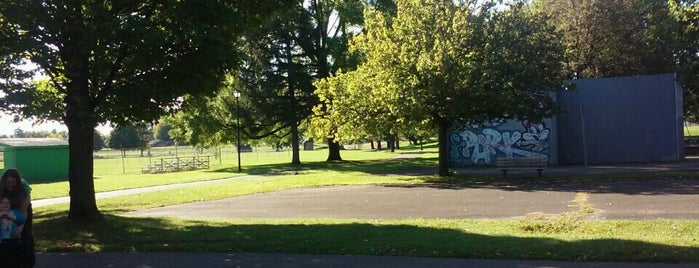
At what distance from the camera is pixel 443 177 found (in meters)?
23.0

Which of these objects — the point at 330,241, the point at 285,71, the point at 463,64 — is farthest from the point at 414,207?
the point at 285,71

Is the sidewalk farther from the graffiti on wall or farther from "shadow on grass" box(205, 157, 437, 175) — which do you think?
the graffiti on wall

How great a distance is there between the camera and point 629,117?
97.4ft

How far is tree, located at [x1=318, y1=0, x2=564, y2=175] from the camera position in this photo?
2064 centimetres

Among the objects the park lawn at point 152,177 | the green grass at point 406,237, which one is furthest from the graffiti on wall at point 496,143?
the green grass at point 406,237

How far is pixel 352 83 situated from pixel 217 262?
16.5 meters

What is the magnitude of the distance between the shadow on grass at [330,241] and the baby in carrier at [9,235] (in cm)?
293

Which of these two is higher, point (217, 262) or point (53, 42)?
point (53, 42)

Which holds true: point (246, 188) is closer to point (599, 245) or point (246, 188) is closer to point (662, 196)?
point (662, 196)

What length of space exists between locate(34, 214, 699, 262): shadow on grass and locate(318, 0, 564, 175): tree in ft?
34.4

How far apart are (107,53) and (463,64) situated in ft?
42.8

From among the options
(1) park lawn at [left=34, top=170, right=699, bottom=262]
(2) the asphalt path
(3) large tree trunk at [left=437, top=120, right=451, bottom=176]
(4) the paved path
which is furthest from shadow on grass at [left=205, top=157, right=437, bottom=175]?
(1) park lawn at [left=34, top=170, right=699, bottom=262]

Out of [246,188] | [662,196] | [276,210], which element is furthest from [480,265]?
[246,188]

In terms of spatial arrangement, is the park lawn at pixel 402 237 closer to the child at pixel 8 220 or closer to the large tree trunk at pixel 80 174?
the large tree trunk at pixel 80 174
